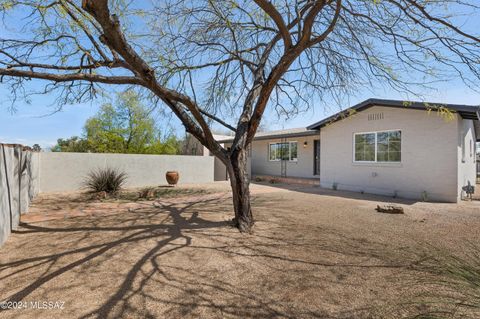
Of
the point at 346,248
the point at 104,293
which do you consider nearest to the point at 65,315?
the point at 104,293

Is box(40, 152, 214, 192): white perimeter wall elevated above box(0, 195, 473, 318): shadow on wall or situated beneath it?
elevated above

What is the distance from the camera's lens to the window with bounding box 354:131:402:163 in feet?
33.9

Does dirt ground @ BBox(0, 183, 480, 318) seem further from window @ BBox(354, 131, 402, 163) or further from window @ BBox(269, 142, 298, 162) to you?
window @ BBox(269, 142, 298, 162)

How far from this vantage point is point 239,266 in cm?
368

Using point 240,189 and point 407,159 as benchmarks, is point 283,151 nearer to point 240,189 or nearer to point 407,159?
point 407,159

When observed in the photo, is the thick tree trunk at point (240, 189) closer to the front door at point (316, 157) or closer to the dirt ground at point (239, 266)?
the dirt ground at point (239, 266)

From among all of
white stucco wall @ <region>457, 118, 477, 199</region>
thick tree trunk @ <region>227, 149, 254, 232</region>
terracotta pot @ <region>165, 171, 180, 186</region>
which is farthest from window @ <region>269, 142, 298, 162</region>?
thick tree trunk @ <region>227, 149, 254, 232</region>

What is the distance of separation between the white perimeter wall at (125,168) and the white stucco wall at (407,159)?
7555mm

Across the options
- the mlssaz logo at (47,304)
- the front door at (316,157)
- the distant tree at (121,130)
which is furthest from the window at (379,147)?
the distant tree at (121,130)

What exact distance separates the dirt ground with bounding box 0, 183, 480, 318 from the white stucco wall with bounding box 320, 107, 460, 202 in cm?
268

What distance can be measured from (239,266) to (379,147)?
9.44m

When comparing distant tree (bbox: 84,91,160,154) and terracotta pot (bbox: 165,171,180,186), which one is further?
distant tree (bbox: 84,91,160,154)

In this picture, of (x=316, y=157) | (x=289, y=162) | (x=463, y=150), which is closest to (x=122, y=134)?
(x=289, y=162)

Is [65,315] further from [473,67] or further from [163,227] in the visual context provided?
[473,67]
